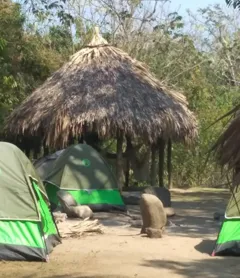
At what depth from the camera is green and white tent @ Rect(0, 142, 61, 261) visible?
25.7 feet

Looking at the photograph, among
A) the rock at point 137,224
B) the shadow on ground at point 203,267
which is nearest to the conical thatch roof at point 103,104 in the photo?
the rock at point 137,224

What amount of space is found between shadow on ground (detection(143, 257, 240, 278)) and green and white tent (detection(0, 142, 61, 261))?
1.30m

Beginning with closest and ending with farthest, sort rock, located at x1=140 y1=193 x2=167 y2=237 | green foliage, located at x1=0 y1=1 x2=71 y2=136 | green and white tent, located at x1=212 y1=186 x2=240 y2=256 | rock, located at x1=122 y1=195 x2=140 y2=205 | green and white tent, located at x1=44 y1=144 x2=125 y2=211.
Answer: green and white tent, located at x1=212 y1=186 x2=240 y2=256 → rock, located at x1=140 y1=193 x2=167 y2=237 → green and white tent, located at x1=44 y1=144 x2=125 y2=211 → rock, located at x1=122 y1=195 x2=140 y2=205 → green foliage, located at x1=0 y1=1 x2=71 y2=136

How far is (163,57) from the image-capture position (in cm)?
2494

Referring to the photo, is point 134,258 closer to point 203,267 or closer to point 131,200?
point 203,267

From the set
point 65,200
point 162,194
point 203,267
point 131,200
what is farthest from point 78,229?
point 131,200

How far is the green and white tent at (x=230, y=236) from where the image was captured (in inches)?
317

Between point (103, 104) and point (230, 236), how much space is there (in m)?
7.15

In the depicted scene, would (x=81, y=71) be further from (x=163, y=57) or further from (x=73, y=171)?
(x=163, y=57)

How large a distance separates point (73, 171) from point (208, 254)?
5.29m

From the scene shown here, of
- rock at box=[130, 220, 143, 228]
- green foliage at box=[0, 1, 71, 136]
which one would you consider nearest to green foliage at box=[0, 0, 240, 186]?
green foliage at box=[0, 1, 71, 136]

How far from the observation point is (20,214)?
8.05 metres

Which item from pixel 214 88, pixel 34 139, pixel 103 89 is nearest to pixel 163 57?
pixel 214 88

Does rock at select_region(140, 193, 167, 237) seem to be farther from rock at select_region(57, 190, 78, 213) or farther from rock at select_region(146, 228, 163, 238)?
rock at select_region(57, 190, 78, 213)
